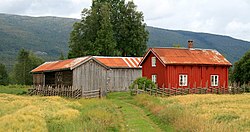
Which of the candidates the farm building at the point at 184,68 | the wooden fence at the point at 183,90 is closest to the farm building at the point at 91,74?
the farm building at the point at 184,68

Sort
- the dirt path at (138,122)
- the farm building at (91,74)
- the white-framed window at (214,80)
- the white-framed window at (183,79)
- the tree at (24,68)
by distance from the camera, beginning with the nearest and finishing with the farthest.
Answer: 1. the dirt path at (138,122)
2. the farm building at (91,74)
3. the white-framed window at (183,79)
4. the white-framed window at (214,80)
5. the tree at (24,68)

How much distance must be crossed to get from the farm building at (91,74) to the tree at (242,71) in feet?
77.4

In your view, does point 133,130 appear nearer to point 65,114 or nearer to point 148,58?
point 65,114

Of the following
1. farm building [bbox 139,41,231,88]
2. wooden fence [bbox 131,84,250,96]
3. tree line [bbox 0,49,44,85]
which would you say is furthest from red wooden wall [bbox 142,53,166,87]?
tree line [bbox 0,49,44,85]

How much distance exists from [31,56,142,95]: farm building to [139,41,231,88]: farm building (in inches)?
150

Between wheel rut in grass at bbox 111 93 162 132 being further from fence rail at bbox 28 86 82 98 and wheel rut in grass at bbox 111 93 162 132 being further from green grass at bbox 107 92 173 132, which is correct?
fence rail at bbox 28 86 82 98

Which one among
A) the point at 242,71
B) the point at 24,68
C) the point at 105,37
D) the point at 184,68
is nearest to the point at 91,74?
the point at 184,68

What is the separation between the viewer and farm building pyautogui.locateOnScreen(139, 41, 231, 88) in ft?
156

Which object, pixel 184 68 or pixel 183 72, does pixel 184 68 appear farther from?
pixel 183 72

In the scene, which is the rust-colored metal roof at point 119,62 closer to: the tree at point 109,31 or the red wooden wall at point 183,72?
the red wooden wall at point 183,72

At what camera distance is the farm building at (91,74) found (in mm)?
45406

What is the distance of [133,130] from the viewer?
19688 millimetres

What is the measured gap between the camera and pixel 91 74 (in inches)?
1822

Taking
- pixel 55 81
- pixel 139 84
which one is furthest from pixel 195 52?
pixel 55 81
